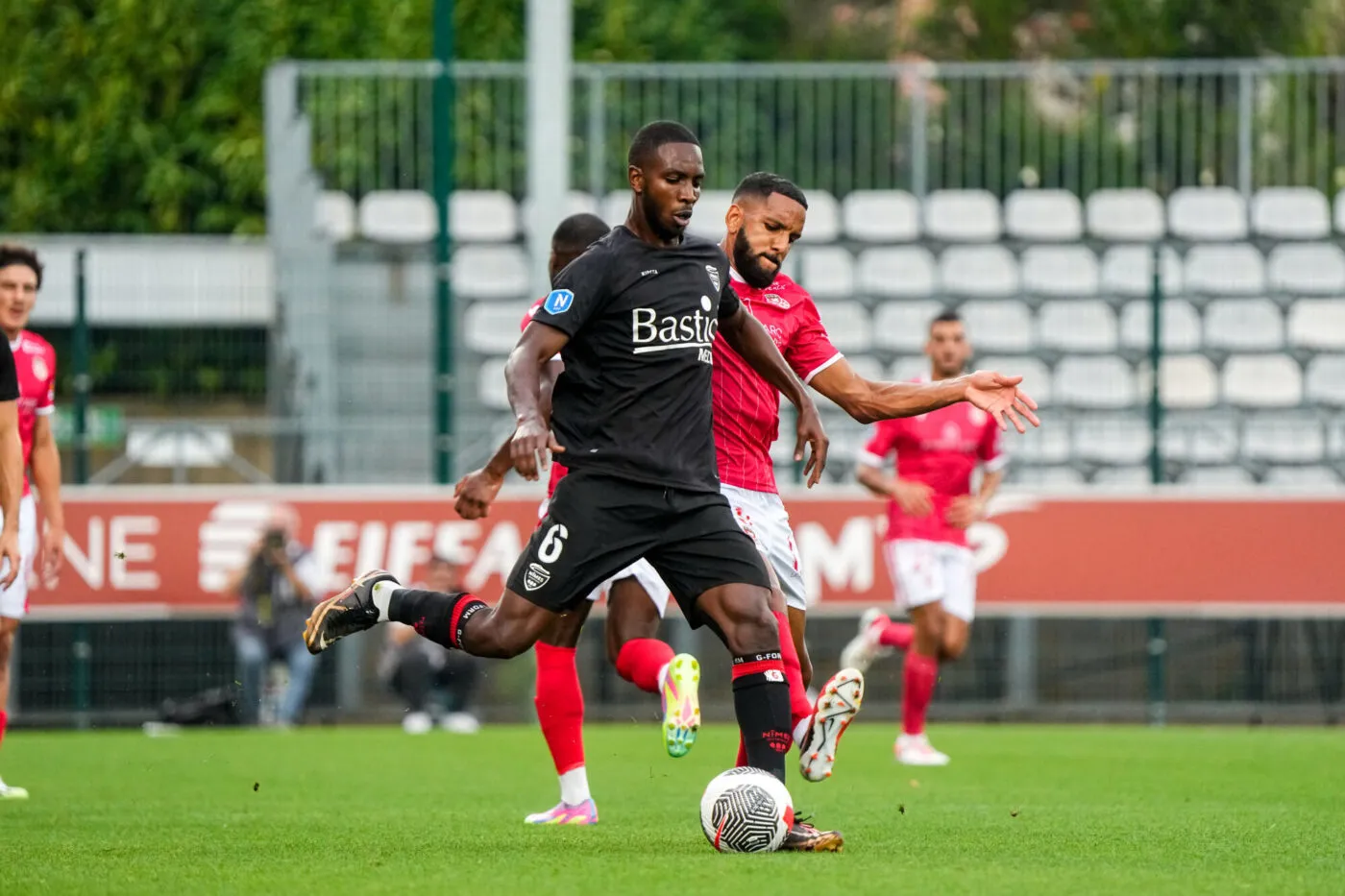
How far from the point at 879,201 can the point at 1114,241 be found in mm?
2321

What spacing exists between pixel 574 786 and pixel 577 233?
2.21m

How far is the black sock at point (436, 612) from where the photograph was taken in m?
7.80

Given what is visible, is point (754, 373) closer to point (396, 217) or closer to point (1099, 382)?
point (1099, 382)

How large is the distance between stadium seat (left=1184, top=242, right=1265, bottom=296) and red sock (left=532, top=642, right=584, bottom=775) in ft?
42.9

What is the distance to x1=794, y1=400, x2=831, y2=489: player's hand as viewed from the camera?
309 inches

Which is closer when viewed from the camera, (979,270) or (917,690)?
(917,690)

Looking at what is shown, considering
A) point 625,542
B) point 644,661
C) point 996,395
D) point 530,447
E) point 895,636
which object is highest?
point 996,395

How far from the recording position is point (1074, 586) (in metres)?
16.8

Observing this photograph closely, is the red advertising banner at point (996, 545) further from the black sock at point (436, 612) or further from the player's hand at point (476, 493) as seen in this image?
the player's hand at point (476, 493)

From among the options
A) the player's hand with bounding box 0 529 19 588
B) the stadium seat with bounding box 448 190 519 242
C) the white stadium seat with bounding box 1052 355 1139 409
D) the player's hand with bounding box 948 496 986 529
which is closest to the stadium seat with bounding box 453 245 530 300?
the stadium seat with bounding box 448 190 519 242

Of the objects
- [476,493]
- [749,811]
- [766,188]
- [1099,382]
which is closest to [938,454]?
[766,188]

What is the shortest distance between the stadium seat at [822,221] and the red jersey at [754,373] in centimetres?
1307

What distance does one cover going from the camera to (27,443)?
1059cm

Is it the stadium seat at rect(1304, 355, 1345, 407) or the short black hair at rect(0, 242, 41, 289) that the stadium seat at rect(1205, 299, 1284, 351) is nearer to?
the stadium seat at rect(1304, 355, 1345, 407)
